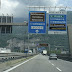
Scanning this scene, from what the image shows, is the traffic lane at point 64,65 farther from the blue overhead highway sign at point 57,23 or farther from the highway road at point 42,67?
the blue overhead highway sign at point 57,23

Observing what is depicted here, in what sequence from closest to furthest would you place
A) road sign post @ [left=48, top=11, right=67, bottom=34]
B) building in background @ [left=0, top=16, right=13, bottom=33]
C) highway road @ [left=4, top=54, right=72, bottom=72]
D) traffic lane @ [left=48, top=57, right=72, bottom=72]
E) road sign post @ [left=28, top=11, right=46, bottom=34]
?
highway road @ [left=4, top=54, right=72, bottom=72] < traffic lane @ [left=48, top=57, right=72, bottom=72] < road sign post @ [left=28, top=11, right=46, bottom=34] < road sign post @ [left=48, top=11, right=67, bottom=34] < building in background @ [left=0, top=16, right=13, bottom=33]

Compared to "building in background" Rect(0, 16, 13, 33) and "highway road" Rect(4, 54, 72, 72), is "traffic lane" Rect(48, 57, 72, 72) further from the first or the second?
"building in background" Rect(0, 16, 13, 33)

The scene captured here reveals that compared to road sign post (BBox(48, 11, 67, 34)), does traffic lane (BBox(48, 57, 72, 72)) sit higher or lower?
lower

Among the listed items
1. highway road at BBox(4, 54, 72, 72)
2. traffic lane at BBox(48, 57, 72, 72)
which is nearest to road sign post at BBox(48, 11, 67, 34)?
traffic lane at BBox(48, 57, 72, 72)

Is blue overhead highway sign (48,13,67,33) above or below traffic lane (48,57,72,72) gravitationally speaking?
above

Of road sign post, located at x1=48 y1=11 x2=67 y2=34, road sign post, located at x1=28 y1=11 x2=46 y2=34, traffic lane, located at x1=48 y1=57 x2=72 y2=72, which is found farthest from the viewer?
road sign post, located at x1=48 y1=11 x2=67 y2=34

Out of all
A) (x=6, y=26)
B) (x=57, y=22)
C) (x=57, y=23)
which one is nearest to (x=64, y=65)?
(x=57, y=23)

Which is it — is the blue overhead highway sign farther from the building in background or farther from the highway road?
the building in background

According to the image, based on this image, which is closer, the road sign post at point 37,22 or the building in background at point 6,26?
the road sign post at point 37,22

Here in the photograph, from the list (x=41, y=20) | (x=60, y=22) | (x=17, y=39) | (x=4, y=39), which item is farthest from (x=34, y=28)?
(x=17, y=39)

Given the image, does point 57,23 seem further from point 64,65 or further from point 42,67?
point 42,67

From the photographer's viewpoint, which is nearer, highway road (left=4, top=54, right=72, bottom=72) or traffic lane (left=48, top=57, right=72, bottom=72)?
highway road (left=4, top=54, right=72, bottom=72)

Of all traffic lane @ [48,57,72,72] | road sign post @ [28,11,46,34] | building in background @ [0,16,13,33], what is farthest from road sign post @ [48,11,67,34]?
building in background @ [0,16,13,33]

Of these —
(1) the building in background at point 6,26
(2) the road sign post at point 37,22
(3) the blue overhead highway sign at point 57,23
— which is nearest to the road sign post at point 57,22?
(3) the blue overhead highway sign at point 57,23
